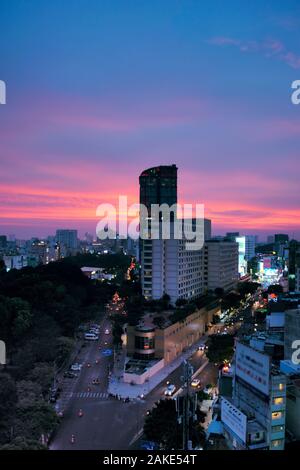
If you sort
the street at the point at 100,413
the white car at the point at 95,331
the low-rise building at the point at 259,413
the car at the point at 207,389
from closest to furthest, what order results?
the low-rise building at the point at 259,413 < the street at the point at 100,413 < the car at the point at 207,389 < the white car at the point at 95,331

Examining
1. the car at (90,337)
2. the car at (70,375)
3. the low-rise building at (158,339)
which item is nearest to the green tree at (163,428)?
the low-rise building at (158,339)

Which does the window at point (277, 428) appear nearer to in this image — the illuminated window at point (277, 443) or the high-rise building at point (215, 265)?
the illuminated window at point (277, 443)

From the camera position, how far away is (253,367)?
4848 mm

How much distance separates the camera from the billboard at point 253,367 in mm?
4547

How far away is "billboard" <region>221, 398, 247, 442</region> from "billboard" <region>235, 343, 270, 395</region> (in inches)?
13.5

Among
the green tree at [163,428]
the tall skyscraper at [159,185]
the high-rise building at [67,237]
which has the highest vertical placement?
the tall skyscraper at [159,185]

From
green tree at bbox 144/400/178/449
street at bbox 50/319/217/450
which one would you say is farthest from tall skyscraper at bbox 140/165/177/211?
green tree at bbox 144/400/178/449

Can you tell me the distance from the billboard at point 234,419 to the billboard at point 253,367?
343mm

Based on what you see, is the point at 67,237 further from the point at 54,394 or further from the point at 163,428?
the point at 163,428

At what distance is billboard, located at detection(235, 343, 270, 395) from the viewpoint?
179 inches

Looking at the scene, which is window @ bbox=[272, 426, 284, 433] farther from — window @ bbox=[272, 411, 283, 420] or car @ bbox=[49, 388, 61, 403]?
car @ bbox=[49, 388, 61, 403]

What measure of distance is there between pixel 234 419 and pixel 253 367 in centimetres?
59

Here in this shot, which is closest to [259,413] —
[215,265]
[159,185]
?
[215,265]

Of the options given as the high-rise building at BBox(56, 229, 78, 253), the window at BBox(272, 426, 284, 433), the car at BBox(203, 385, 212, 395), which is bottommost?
the car at BBox(203, 385, 212, 395)
